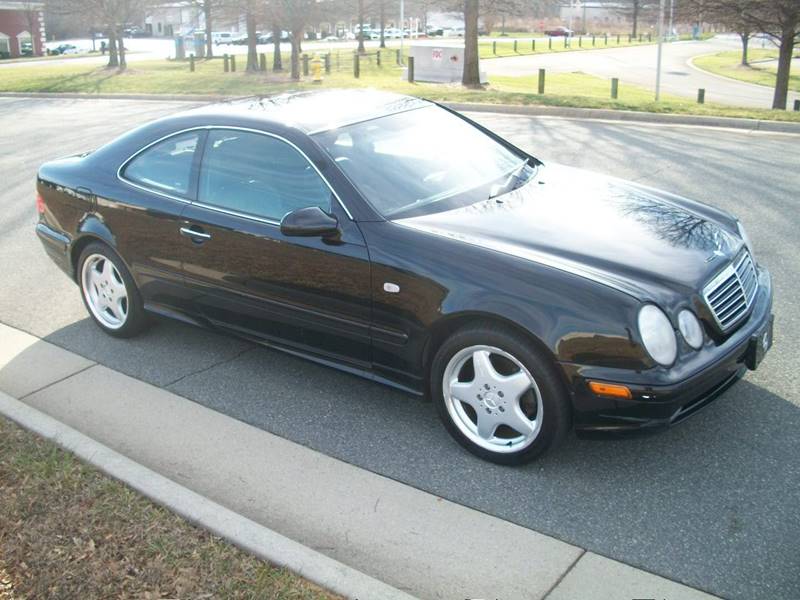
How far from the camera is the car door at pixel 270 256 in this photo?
411 centimetres

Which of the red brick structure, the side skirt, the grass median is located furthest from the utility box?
the red brick structure

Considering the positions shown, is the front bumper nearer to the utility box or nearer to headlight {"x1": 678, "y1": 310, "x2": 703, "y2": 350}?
headlight {"x1": 678, "y1": 310, "x2": 703, "y2": 350}

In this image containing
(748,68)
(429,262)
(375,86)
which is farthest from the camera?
(748,68)

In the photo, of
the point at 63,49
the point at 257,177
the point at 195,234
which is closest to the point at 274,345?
the point at 195,234

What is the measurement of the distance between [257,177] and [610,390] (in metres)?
2.28

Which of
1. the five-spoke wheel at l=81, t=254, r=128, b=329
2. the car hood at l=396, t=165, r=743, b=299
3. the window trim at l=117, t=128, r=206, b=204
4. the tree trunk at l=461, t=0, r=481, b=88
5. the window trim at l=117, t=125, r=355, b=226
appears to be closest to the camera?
the car hood at l=396, t=165, r=743, b=299

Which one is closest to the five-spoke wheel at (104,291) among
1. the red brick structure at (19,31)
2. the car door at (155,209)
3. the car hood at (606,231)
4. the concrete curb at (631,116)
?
the car door at (155,209)

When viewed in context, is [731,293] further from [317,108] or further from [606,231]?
[317,108]

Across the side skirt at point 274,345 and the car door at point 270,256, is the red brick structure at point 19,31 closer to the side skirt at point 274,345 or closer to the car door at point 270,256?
the side skirt at point 274,345

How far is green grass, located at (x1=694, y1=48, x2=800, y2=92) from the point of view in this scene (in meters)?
37.0

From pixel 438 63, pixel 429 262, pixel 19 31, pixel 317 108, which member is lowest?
pixel 429 262

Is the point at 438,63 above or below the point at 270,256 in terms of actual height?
above

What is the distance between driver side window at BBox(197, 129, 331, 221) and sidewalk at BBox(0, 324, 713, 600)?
116 cm

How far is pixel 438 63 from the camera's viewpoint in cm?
2683
